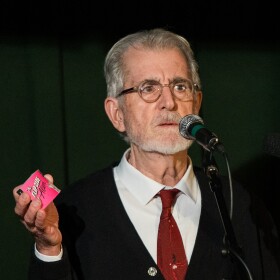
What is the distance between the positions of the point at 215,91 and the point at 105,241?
1.26 meters

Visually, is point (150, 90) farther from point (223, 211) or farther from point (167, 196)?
point (223, 211)

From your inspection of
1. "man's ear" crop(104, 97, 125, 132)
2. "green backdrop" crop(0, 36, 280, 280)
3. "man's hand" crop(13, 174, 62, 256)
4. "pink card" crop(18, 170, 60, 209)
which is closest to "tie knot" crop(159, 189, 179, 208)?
"man's ear" crop(104, 97, 125, 132)

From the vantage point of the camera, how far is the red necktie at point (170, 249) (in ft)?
6.42

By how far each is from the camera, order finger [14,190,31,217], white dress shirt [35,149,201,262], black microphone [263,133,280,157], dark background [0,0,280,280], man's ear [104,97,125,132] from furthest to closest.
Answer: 1. dark background [0,0,280,280]
2. man's ear [104,97,125,132]
3. white dress shirt [35,149,201,262]
4. finger [14,190,31,217]
5. black microphone [263,133,280,157]

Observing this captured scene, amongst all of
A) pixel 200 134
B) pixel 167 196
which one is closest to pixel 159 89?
pixel 167 196

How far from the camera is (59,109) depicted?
8.89 ft

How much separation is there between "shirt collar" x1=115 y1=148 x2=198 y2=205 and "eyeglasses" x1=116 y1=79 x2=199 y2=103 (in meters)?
0.28

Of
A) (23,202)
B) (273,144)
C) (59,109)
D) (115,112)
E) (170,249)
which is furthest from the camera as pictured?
(59,109)

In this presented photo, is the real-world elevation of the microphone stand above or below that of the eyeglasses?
below

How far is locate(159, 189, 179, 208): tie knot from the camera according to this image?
2.09 m

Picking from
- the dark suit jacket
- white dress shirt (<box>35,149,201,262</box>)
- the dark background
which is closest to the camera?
the dark suit jacket

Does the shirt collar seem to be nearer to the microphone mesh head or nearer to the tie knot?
the tie knot

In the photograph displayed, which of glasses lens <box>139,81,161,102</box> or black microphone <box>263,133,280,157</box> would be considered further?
glasses lens <box>139,81,161,102</box>

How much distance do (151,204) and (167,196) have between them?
2.7 inches
